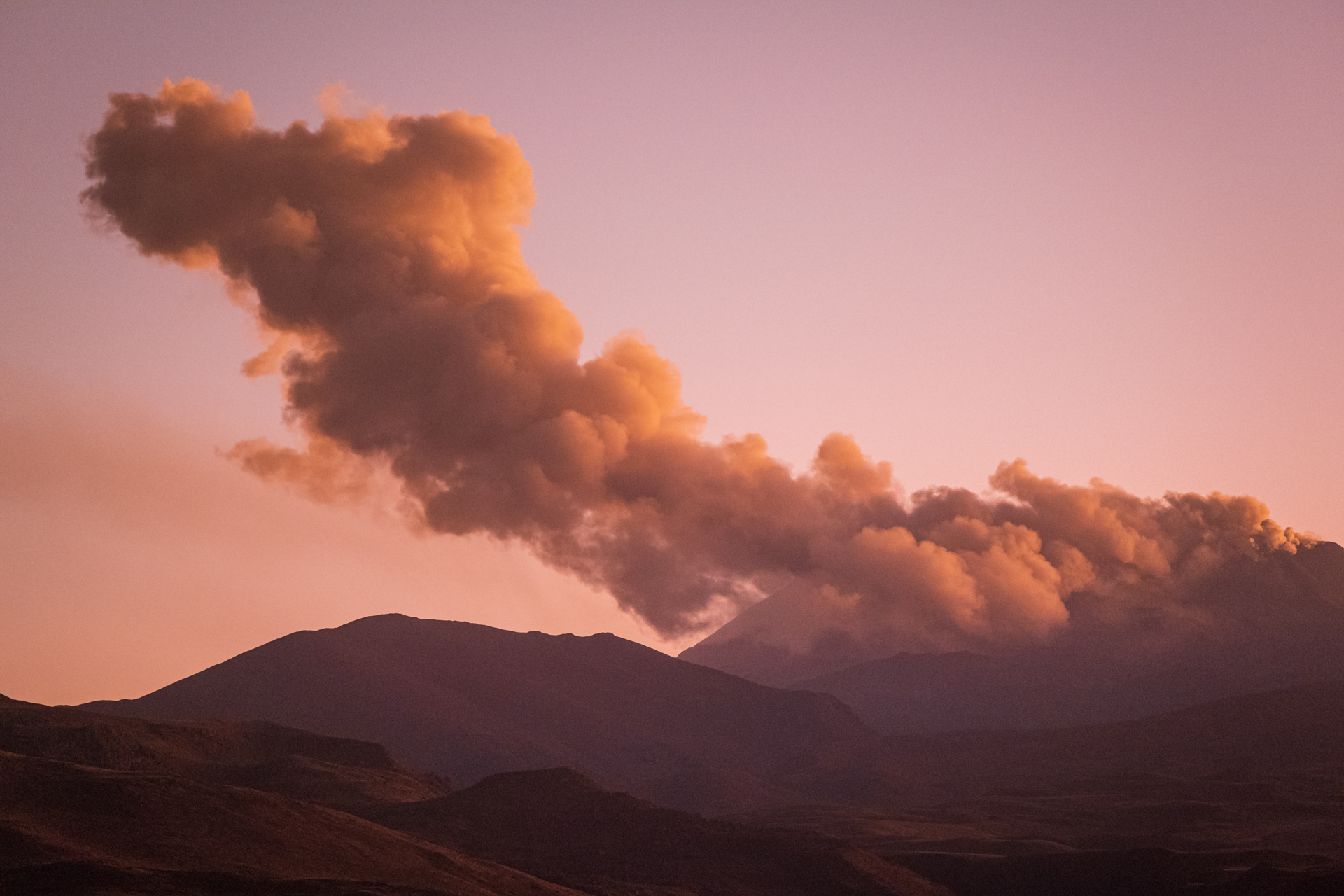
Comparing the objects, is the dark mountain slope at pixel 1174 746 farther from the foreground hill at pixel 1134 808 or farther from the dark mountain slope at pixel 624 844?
the dark mountain slope at pixel 624 844

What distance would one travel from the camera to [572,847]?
80.8m

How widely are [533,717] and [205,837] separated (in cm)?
12855

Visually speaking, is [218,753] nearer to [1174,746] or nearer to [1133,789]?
[1133,789]

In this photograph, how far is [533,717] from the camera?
180 metres

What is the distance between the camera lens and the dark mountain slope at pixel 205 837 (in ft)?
158

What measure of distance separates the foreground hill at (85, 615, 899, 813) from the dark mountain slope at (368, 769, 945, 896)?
53.5 m

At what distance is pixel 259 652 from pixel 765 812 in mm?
88495

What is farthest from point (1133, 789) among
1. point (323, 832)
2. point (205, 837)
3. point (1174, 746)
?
point (205, 837)

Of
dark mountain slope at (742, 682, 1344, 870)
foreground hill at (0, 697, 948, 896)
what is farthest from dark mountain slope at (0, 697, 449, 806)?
dark mountain slope at (742, 682, 1344, 870)

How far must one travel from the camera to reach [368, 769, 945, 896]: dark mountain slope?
72.4 m

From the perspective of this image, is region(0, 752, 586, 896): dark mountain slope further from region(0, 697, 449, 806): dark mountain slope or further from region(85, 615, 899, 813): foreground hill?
region(85, 615, 899, 813): foreground hill

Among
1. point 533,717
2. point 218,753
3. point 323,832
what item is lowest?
point 323,832

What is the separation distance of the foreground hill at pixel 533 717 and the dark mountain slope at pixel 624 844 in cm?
5350

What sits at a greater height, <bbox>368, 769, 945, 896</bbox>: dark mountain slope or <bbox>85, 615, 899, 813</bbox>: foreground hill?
<bbox>85, 615, 899, 813</bbox>: foreground hill
